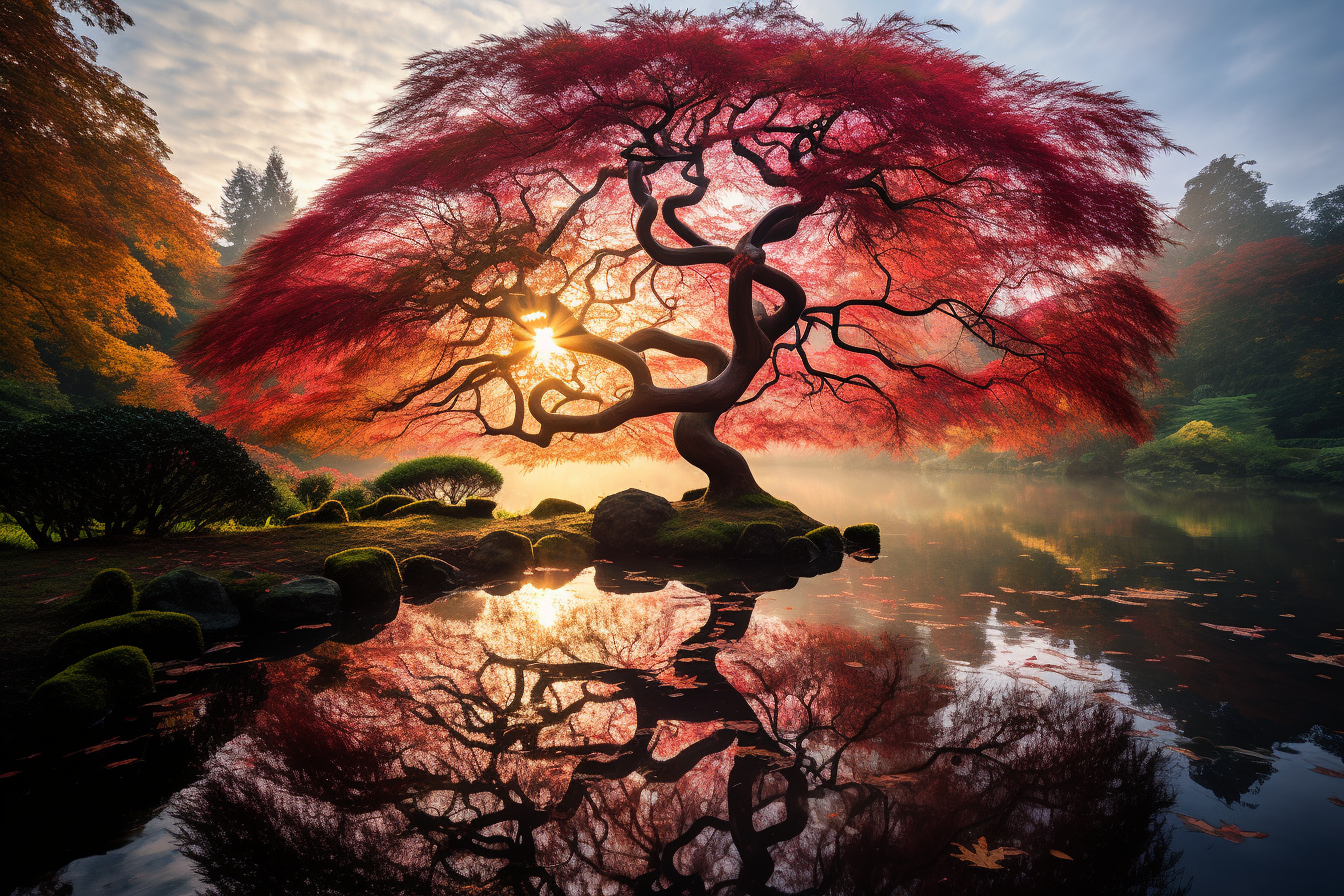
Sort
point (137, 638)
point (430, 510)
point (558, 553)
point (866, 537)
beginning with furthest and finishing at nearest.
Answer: point (430, 510) → point (866, 537) → point (558, 553) → point (137, 638)

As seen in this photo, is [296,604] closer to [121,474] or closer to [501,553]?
[501,553]

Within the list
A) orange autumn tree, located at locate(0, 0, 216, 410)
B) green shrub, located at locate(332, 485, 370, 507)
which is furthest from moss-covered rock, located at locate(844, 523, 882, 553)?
orange autumn tree, located at locate(0, 0, 216, 410)

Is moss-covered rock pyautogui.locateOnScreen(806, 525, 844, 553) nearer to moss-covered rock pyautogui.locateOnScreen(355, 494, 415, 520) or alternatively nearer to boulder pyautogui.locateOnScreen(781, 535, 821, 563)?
boulder pyautogui.locateOnScreen(781, 535, 821, 563)

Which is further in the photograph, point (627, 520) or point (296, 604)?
point (627, 520)

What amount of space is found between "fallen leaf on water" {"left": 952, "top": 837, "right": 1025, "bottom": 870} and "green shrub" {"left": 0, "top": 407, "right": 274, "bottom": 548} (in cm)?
638

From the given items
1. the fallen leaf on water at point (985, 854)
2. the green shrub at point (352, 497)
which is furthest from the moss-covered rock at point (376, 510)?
the fallen leaf on water at point (985, 854)

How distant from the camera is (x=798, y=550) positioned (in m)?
6.59

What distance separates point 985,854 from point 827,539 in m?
5.30

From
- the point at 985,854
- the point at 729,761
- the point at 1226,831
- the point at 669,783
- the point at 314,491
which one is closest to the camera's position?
the point at 985,854

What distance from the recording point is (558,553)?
634 centimetres

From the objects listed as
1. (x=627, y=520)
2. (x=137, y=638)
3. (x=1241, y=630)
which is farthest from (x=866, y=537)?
(x=137, y=638)

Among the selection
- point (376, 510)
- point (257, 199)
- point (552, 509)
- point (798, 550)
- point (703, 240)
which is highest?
point (257, 199)

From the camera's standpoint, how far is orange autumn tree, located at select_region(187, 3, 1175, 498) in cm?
514

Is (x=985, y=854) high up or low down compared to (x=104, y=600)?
down
